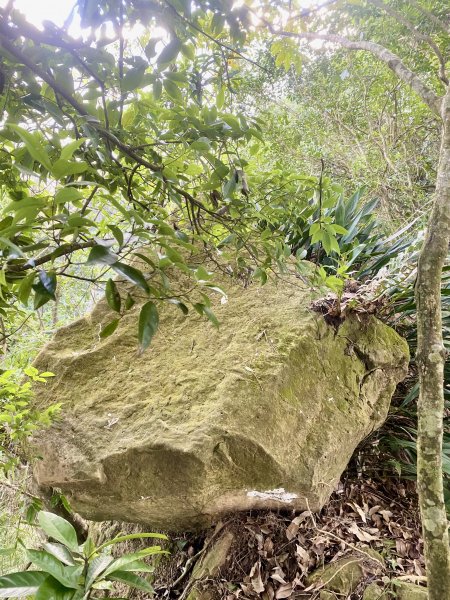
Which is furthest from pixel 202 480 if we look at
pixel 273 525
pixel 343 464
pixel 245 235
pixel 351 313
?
pixel 351 313

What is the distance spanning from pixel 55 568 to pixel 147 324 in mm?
805

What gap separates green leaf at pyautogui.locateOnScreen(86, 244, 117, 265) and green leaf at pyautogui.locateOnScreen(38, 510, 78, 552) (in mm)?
975

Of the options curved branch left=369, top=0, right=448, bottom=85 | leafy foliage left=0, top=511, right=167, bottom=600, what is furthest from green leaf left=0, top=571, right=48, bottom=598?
curved branch left=369, top=0, right=448, bottom=85

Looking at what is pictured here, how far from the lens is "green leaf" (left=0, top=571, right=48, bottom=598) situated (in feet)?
3.18

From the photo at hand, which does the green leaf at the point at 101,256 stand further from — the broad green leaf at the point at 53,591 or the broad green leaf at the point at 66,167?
the broad green leaf at the point at 53,591

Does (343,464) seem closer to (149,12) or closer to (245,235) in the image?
(245,235)

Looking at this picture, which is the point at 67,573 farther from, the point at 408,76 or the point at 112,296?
the point at 408,76

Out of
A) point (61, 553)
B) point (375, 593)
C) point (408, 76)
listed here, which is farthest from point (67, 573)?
point (408, 76)

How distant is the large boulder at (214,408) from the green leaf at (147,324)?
1015 millimetres

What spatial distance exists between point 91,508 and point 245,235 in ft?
4.99

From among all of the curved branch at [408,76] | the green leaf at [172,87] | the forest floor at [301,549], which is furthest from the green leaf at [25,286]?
the forest floor at [301,549]

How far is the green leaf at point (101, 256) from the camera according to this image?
0.65 m

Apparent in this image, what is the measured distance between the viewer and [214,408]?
1.75 metres

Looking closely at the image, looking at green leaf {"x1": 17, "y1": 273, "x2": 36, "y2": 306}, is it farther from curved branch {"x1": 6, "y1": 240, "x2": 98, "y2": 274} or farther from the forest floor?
the forest floor
